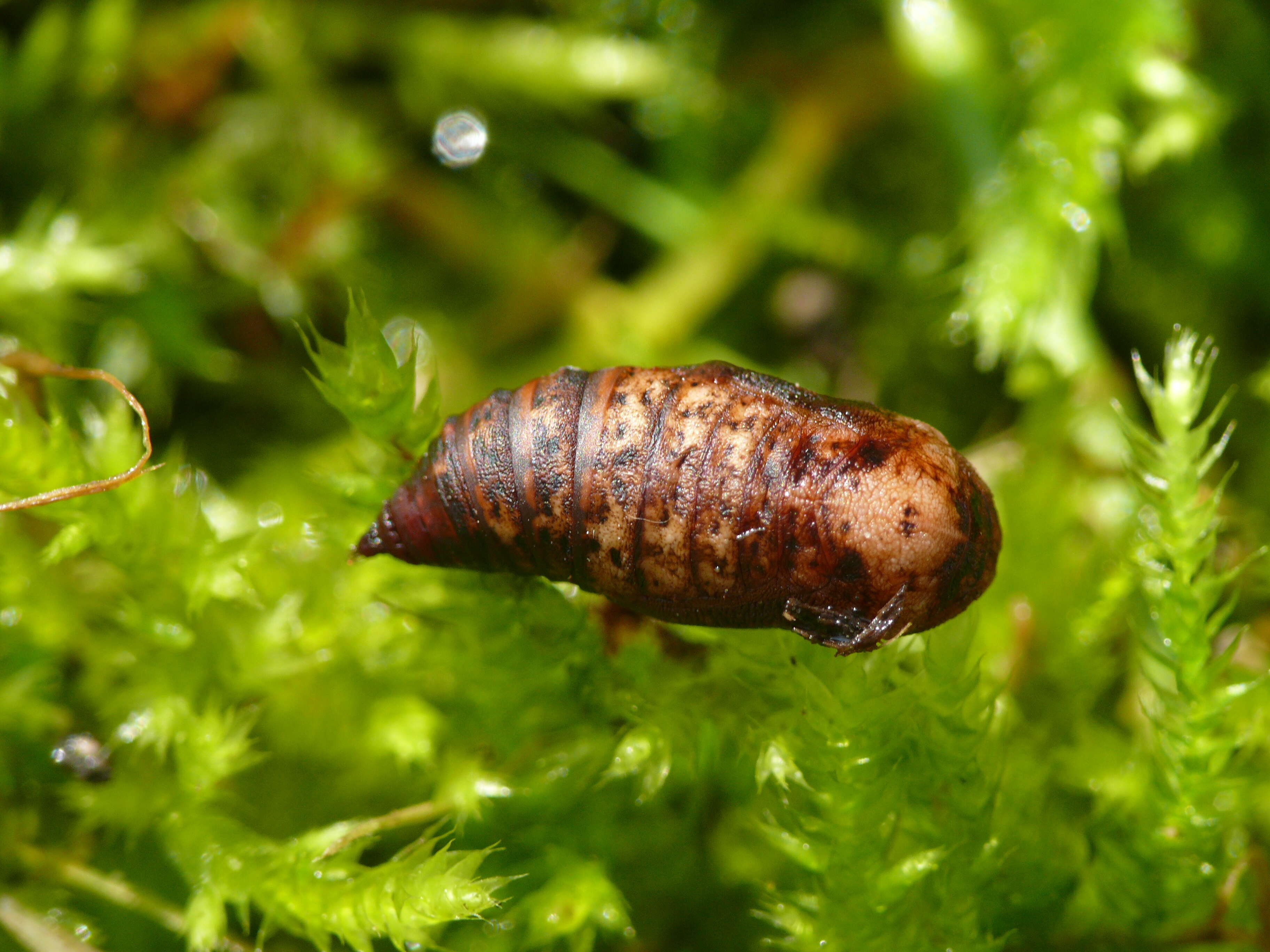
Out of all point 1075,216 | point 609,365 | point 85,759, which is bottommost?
point 85,759

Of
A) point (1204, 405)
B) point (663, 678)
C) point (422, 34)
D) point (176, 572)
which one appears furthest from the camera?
point (422, 34)

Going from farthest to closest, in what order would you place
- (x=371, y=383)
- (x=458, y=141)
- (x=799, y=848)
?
(x=458, y=141) → (x=371, y=383) → (x=799, y=848)

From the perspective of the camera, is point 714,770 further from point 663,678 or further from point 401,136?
point 401,136

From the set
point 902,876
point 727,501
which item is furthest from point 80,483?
point 902,876

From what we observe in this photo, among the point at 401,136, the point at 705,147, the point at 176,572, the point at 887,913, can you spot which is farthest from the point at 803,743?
the point at 401,136

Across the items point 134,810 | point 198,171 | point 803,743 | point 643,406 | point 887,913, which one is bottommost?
point 134,810

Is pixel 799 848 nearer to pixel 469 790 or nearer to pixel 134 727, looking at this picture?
pixel 469 790
